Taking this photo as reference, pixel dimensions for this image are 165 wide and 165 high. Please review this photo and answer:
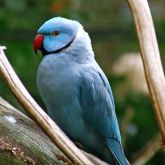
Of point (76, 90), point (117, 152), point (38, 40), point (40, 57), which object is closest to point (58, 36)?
point (38, 40)

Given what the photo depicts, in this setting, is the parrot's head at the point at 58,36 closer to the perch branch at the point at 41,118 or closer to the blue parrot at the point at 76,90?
the blue parrot at the point at 76,90

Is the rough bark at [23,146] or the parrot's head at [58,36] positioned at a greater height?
the parrot's head at [58,36]

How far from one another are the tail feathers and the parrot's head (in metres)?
0.28

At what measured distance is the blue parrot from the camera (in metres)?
1.69

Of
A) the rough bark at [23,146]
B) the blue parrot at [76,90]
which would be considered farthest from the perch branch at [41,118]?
the blue parrot at [76,90]

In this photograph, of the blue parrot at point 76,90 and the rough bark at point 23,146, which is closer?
the rough bark at point 23,146

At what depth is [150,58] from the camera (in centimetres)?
130

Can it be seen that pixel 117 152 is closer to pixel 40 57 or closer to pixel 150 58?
pixel 150 58

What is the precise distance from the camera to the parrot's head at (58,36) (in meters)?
1.72

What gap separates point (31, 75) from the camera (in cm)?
308

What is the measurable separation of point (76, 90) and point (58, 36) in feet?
0.52

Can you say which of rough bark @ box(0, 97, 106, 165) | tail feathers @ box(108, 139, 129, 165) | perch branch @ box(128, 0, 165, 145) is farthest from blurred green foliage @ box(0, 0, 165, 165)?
perch branch @ box(128, 0, 165, 145)

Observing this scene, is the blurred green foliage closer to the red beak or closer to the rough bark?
the red beak

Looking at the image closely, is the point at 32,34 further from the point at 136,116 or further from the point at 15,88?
the point at 15,88
